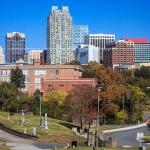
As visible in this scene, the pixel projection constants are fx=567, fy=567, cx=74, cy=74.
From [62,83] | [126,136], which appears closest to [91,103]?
[126,136]

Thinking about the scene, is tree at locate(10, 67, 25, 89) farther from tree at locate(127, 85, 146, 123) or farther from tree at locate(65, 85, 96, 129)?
tree at locate(65, 85, 96, 129)

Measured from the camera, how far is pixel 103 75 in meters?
140

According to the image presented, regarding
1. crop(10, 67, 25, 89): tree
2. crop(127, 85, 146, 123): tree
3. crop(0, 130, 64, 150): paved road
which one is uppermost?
crop(10, 67, 25, 89): tree

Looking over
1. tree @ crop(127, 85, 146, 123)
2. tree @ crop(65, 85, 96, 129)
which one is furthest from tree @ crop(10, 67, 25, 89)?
tree @ crop(65, 85, 96, 129)

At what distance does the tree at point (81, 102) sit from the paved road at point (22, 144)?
2429 centimetres

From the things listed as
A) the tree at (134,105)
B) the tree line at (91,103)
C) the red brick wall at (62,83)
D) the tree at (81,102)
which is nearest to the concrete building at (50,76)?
the red brick wall at (62,83)

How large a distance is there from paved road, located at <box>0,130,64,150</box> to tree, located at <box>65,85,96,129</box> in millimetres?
24295

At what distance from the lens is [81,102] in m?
93.4

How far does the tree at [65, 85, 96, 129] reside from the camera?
90912 millimetres

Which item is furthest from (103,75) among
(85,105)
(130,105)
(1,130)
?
(1,130)

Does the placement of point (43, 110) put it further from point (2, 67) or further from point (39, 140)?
point (2, 67)

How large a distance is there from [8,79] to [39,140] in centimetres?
10298

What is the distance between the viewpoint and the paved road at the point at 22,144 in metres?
49.1

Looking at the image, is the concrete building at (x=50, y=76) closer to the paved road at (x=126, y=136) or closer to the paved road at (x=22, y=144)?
the paved road at (x=126, y=136)
